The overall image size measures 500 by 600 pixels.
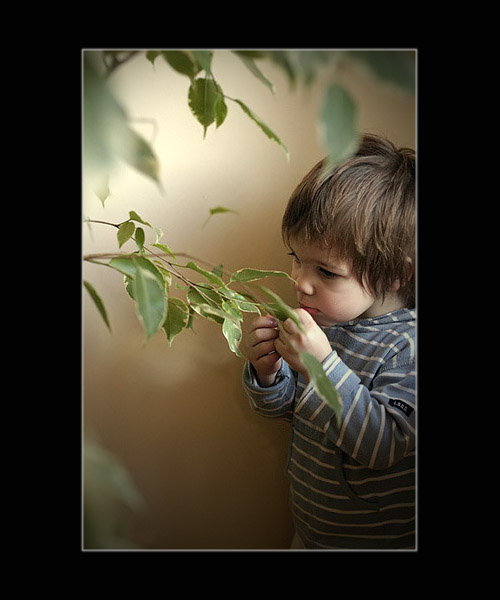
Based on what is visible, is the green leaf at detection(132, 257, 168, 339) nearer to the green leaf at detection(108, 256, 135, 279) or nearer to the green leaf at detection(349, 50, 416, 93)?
the green leaf at detection(108, 256, 135, 279)

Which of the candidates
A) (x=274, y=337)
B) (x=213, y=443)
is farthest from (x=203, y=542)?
(x=274, y=337)

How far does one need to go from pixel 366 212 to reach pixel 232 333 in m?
0.18

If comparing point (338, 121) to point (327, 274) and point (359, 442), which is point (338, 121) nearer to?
point (327, 274)

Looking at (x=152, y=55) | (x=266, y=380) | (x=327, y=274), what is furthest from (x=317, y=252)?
(x=152, y=55)

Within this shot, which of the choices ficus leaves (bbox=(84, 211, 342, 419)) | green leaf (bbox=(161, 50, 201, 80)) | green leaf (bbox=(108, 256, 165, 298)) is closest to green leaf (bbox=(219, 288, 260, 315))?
ficus leaves (bbox=(84, 211, 342, 419))

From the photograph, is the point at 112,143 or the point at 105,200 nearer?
the point at 112,143

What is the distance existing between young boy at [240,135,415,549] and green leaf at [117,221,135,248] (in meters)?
0.15

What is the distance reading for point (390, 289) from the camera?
677 mm

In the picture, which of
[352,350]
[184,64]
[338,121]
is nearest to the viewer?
[338,121]

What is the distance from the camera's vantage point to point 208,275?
25.0 inches

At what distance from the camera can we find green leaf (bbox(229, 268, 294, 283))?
0.67 meters
